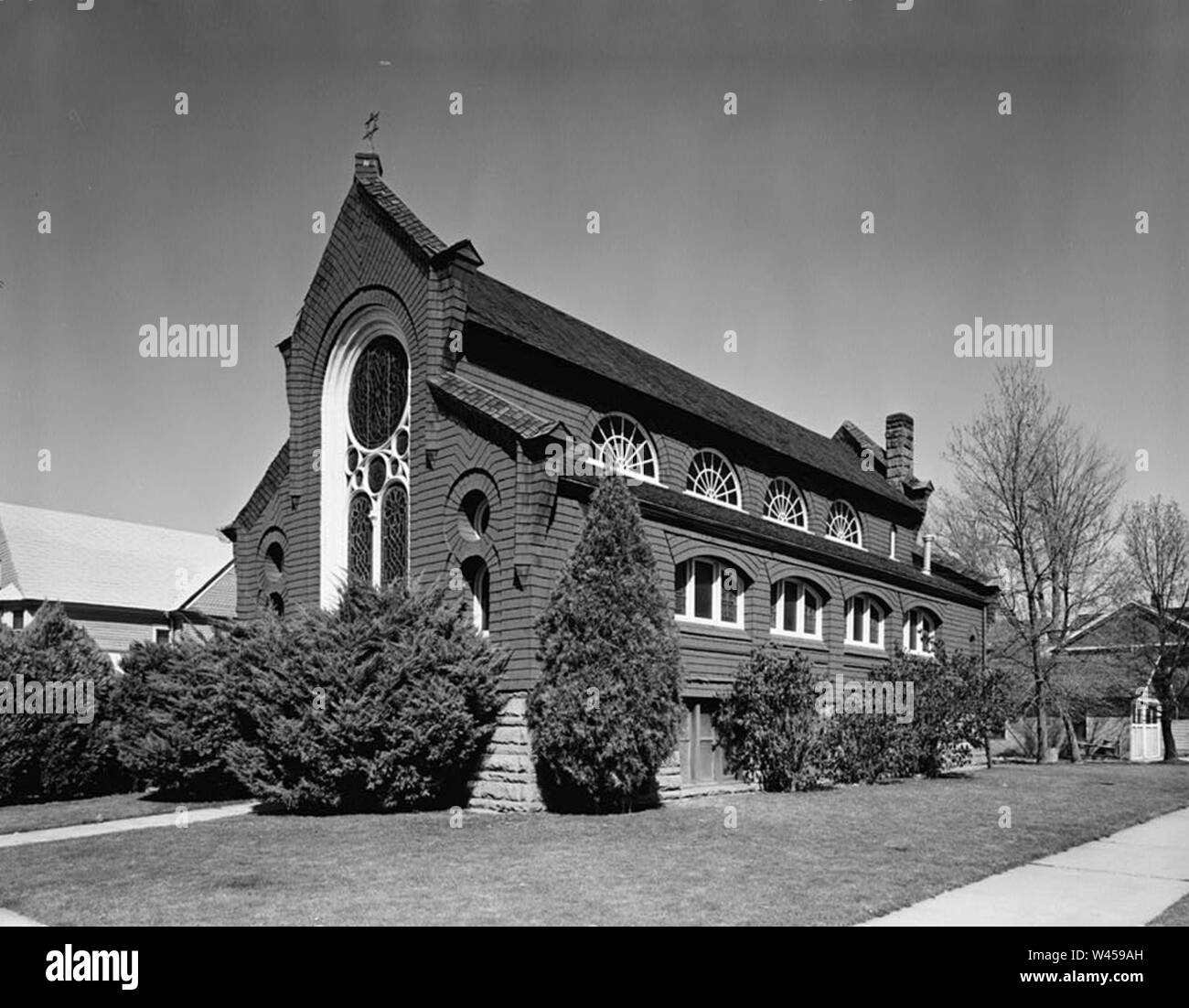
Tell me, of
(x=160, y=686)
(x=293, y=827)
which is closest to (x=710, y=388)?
(x=160, y=686)

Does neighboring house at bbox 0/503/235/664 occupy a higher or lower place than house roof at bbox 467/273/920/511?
lower

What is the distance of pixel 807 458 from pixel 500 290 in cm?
981

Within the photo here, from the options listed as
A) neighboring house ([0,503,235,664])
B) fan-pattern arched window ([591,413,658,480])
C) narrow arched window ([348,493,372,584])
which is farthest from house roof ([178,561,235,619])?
fan-pattern arched window ([591,413,658,480])

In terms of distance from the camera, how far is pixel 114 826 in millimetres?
16094

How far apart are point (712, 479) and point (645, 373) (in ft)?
9.73

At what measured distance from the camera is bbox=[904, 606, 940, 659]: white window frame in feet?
99.8

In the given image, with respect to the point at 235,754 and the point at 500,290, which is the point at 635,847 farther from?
the point at 500,290

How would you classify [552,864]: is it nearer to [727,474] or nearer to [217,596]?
[727,474]

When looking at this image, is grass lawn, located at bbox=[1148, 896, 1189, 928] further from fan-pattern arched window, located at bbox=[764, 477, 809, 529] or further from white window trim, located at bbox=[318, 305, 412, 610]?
fan-pattern arched window, located at bbox=[764, 477, 809, 529]

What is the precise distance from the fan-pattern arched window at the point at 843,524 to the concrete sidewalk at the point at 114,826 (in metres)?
17.5

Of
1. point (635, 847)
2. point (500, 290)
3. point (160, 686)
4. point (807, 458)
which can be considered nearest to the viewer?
point (635, 847)

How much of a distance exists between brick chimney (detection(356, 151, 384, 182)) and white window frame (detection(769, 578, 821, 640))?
1221 cm

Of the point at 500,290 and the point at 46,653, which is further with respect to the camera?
the point at 500,290
